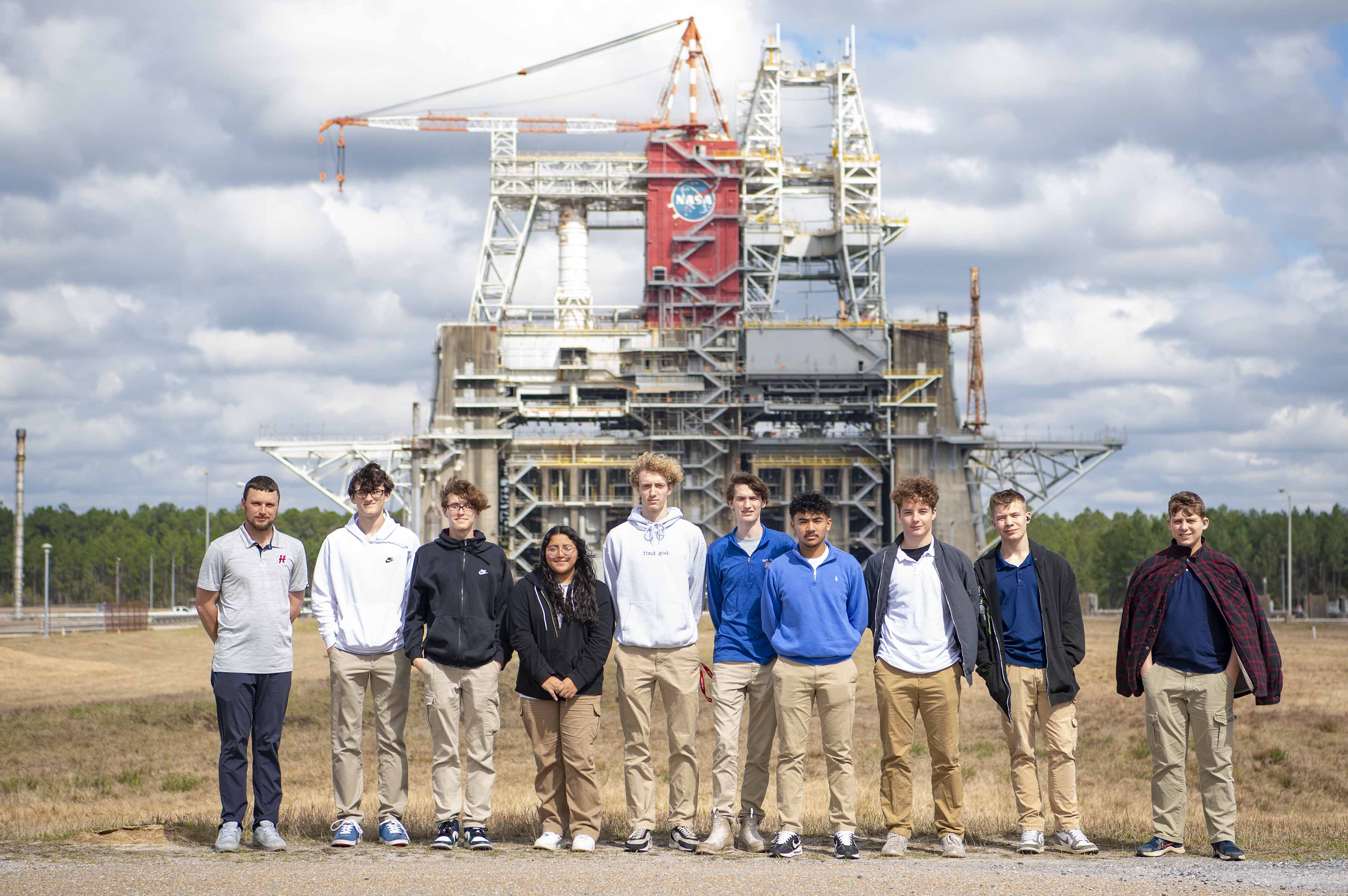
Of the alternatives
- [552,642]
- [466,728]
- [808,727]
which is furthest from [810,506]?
[466,728]

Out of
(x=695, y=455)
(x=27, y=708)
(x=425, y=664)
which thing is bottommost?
(x=27, y=708)

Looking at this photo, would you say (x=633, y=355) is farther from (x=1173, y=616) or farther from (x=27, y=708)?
(x=1173, y=616)

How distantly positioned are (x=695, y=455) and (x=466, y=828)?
5769 cm

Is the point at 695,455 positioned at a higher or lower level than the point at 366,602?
higher

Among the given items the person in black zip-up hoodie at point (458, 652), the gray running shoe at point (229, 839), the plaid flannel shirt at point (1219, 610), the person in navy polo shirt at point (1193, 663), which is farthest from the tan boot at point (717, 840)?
the gray running shoe at point (229, 839)

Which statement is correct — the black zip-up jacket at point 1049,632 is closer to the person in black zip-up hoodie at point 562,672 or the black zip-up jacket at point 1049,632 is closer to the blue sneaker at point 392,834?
the person in black zip-up hoodie at point 562,672

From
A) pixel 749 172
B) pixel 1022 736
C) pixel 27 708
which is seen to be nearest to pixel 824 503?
pixel 1022 736

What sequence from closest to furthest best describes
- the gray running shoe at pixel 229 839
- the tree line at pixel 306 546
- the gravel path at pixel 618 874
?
the gravel path at pixel 618 874 → the gray running shoe at pixel 229 839 → the tree line at pixel 306 546

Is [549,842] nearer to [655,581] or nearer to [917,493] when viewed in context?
[655,581]

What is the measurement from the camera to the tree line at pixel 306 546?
110750 millimetres

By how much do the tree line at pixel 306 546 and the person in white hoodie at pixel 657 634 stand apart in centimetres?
8968

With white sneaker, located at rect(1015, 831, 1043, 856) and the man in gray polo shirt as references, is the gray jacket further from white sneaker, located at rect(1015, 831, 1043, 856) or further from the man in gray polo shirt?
the man in gray polo shirt

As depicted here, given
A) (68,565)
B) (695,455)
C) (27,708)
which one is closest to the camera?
(27,708)

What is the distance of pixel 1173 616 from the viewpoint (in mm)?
10812
